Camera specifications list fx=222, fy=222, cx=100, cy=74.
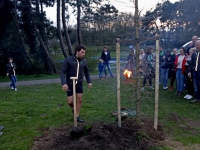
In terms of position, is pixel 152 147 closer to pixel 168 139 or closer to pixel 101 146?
pixel 168 139

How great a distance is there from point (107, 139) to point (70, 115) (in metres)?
2.44

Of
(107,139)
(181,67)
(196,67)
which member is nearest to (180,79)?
(181,67)

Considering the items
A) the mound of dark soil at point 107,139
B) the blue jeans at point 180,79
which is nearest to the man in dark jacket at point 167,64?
the blue jeans at point 180,79

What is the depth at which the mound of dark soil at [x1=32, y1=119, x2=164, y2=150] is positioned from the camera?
4.09 m

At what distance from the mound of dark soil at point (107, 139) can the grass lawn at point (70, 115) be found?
0.30 meters

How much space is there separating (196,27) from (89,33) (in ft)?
42.4

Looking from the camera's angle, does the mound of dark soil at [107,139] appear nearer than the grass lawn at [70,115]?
Yes

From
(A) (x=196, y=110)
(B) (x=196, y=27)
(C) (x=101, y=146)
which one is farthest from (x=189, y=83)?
(B) (x=196, y=27)

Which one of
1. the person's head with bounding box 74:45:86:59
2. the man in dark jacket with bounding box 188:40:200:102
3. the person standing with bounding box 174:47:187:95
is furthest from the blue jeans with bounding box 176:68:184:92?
the person's head with bounding box 74:45:86:59

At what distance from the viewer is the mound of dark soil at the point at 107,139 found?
409 centimetres

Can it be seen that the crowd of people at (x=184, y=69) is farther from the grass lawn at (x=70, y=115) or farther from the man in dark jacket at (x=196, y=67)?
the grass lawn at (x=70, y=115)

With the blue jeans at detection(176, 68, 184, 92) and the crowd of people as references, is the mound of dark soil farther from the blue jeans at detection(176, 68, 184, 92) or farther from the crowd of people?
the blue jeans at detection(176, 68, 184, 92)

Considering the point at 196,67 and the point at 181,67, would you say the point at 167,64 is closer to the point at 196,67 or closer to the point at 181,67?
the point at 181,67

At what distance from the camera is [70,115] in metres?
6.46
